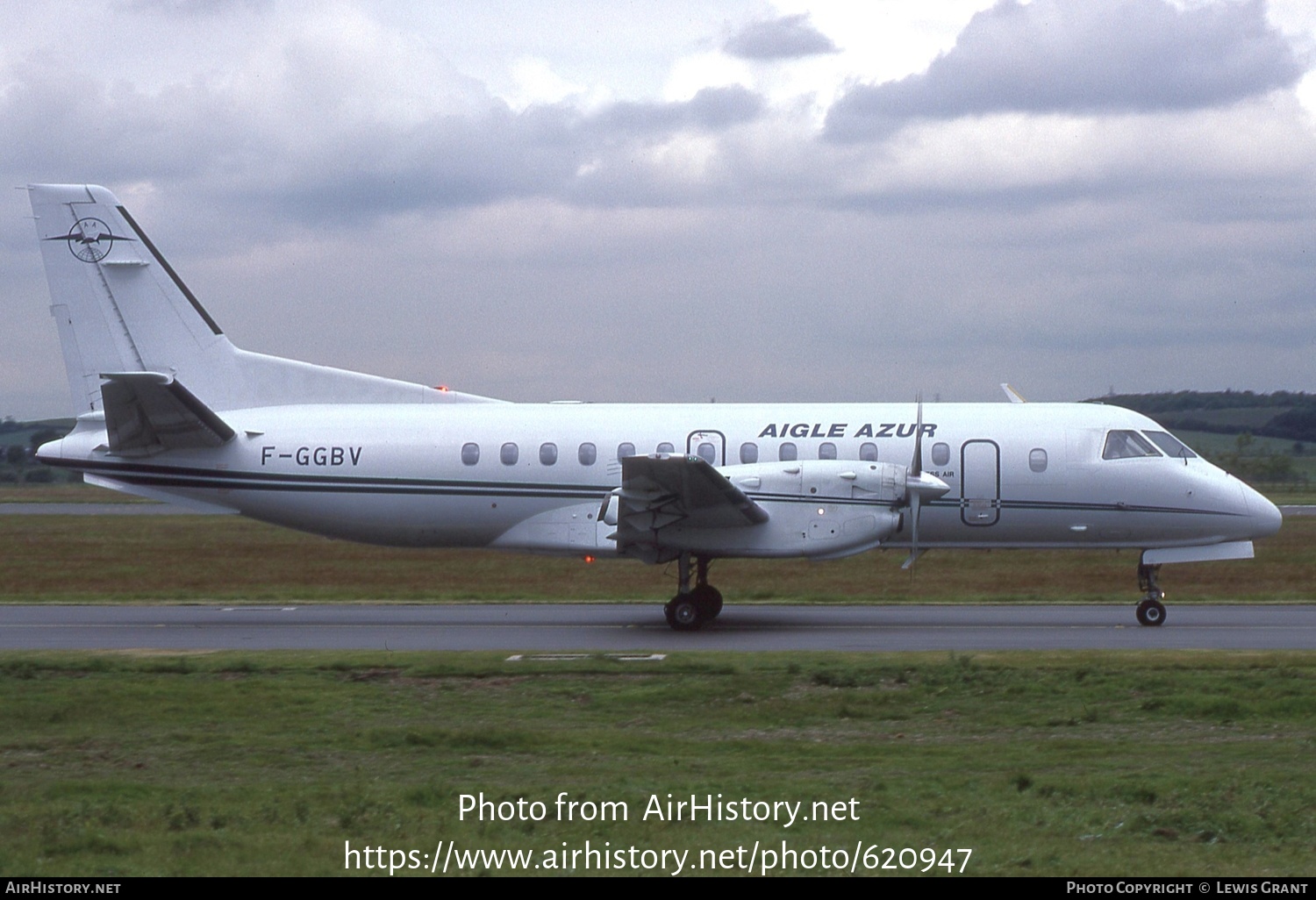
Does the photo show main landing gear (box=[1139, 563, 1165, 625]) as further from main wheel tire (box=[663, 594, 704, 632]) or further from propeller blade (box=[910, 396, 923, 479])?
main wheel tire (box=[663, 594, 704, 632])

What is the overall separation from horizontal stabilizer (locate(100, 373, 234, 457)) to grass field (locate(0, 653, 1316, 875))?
4.59m

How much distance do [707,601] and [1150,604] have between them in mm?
6223

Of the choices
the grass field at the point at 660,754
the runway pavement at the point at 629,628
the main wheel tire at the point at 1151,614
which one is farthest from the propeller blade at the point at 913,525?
the main wheel tire at the point at 1151,614

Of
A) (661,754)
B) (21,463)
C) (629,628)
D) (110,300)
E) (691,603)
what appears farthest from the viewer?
(21,463)

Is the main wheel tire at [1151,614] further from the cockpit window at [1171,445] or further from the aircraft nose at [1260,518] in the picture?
the cockpit window at [1171,445]

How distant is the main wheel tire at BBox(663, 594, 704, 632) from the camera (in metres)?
18.0

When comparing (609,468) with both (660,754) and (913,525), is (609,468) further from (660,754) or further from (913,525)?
(660,754)

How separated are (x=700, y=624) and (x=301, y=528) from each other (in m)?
6.71

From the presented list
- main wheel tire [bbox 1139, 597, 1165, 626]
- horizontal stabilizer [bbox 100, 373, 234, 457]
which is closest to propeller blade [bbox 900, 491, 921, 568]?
main wheel tire [bbox 1139, 597, 1165, 626]

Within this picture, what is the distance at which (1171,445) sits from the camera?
1923cm

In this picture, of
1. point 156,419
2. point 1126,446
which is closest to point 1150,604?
point 1126,446

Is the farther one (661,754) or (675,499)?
(675,499)

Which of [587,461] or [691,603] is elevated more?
[587,461]
